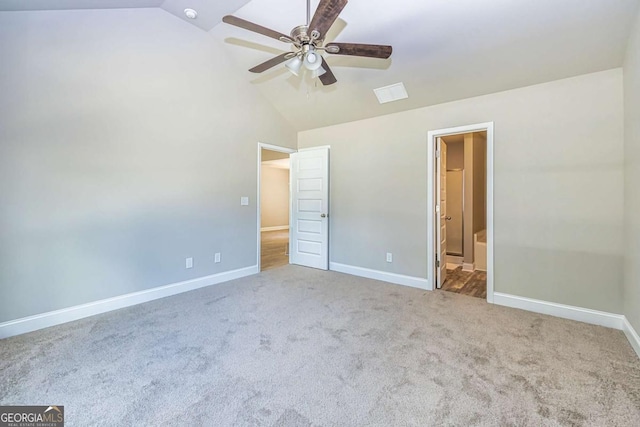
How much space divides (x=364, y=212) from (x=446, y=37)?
8.05 ft

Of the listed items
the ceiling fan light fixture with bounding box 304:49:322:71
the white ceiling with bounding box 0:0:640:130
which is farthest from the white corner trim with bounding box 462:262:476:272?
the ceiling fan light fixture with bounding box 304:49:322:71

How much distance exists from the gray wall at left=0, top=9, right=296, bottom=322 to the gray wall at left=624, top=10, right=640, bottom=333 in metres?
4.19

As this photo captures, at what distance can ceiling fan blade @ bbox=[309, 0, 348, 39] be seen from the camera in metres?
1.71

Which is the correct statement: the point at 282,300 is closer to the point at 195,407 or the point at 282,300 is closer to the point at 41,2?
the point at 195,407

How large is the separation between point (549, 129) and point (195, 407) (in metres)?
3.97

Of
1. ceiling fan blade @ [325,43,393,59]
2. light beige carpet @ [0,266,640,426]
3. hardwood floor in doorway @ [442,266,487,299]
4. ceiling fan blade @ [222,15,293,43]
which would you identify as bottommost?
light beige carpet @ [0,266,640,426]

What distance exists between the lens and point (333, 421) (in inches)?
60.3

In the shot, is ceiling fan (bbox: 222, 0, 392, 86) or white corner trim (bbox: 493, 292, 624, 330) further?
white corner trim (bbox: 493, 292, 624, 330)

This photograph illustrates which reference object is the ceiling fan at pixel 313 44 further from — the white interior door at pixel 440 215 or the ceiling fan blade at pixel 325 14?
the white interior door at pixel 440 215

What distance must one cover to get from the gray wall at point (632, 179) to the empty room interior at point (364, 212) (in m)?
→ 0.04

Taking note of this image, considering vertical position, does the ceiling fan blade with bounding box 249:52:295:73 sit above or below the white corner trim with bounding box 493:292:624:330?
above

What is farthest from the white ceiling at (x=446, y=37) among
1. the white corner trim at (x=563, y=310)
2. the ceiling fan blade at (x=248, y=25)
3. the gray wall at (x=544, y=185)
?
the white corner trim at (x=563, y=310)

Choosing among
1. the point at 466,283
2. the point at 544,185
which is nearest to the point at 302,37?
the point at 544,185

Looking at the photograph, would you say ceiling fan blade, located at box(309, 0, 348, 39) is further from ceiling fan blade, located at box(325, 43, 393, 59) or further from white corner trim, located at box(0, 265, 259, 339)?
white corner trim, located at box(0, 265, 259, 339)
